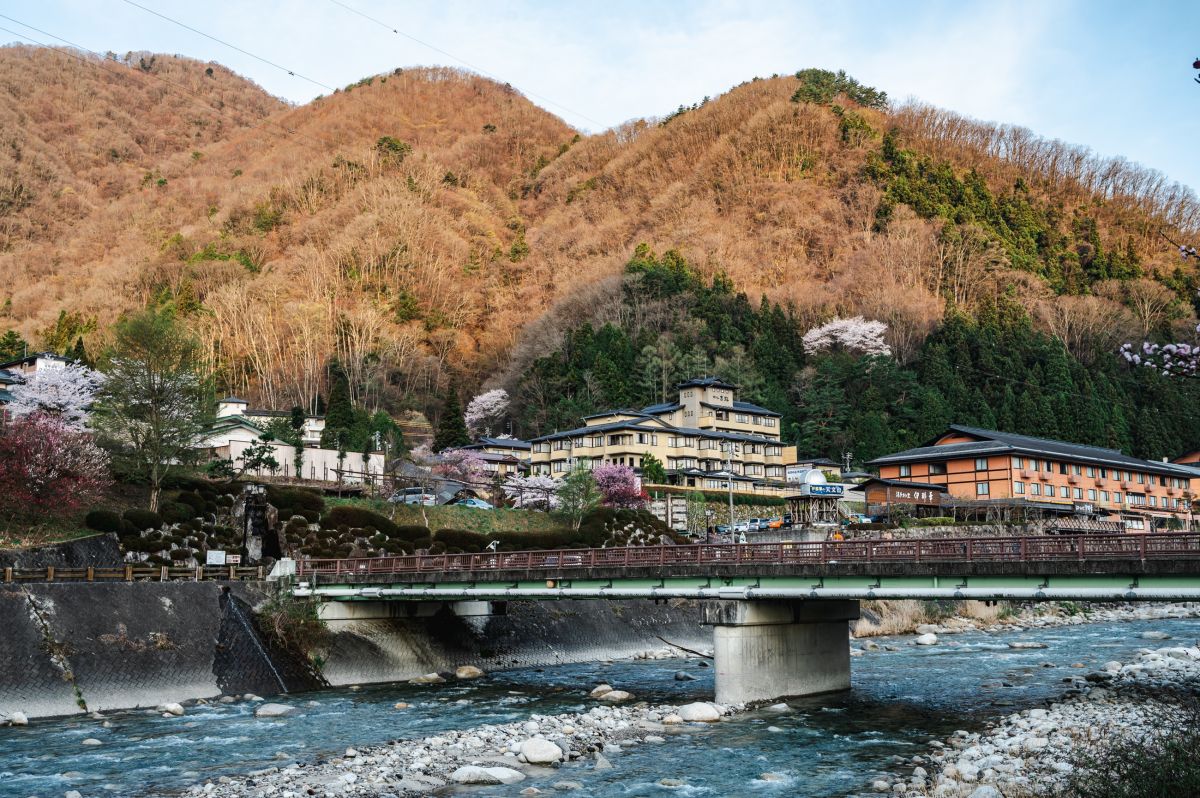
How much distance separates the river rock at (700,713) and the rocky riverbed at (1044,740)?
560 centimetres

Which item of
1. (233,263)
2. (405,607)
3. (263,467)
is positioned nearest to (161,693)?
(405,607)

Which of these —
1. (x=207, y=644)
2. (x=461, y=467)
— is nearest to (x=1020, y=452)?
(x=461, y=467)

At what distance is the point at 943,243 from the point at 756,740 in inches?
3864

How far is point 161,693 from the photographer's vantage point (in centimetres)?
2694

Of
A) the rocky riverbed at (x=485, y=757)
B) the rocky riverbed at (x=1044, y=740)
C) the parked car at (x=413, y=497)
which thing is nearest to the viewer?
the rocky riverbed at (x=1044, y=740)

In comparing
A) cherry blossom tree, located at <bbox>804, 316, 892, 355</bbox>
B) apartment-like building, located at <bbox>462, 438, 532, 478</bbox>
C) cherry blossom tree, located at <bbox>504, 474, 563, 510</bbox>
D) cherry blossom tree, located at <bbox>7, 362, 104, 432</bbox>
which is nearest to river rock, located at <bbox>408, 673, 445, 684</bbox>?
cherry blossom tree, located at <bbox>7, 362, 104, 432</bbox>

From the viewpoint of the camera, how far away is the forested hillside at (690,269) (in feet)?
285

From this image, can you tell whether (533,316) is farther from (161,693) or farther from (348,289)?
(161,693)

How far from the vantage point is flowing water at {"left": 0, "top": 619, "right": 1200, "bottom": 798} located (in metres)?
18.0

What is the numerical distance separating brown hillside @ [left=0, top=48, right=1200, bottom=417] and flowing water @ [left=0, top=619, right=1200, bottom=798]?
70305 mm

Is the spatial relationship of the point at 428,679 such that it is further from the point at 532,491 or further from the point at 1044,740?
the point at 532,491

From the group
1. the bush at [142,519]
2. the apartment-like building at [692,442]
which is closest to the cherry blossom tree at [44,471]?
the bush at [142,519]

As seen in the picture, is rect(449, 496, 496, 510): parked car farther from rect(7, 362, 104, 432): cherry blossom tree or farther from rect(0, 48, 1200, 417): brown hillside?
rect(0, 48, 1200, 417): brown hillside

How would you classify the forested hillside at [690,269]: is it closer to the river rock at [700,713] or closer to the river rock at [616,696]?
the river rock at [616,696]
